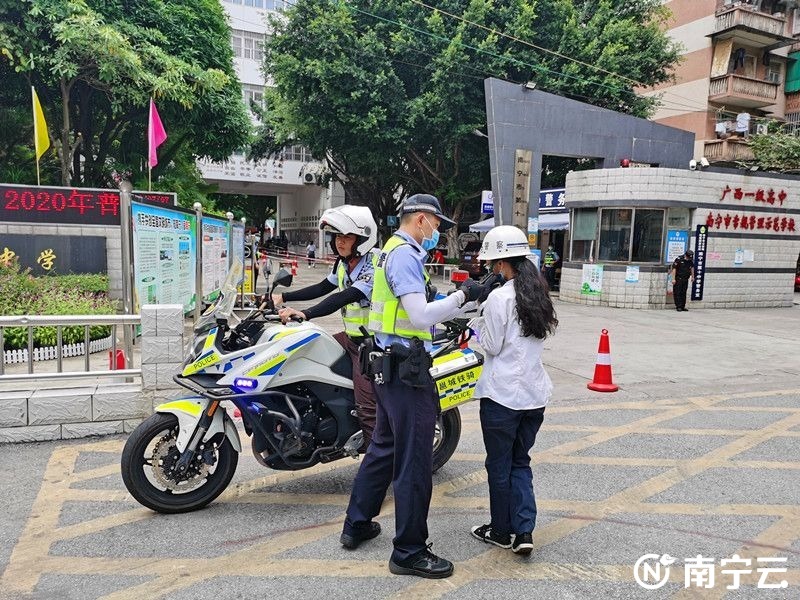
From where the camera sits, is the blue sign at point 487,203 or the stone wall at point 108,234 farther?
the blue sign at point 487,203

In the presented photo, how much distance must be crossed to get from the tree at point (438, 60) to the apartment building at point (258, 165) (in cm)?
1352

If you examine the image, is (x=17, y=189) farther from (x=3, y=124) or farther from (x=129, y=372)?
(x=3, y=124)

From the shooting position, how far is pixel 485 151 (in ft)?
73.6

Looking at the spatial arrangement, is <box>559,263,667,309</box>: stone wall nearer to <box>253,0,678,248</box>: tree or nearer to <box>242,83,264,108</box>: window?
<box>253,0,678,248</box>: tree

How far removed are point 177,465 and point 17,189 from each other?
9.52m

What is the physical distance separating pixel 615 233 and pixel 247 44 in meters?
30.0

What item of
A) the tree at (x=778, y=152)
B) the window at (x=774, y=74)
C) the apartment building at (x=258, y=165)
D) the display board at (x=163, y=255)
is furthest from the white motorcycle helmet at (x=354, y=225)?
the apartment building at (x=258, y=165)

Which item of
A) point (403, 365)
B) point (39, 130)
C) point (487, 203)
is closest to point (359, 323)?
point (403, 365)

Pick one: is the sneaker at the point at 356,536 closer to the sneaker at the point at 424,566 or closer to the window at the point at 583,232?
the sneaker at the point at 424,566

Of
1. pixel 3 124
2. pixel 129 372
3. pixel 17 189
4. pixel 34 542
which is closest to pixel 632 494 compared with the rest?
pixel 34 542

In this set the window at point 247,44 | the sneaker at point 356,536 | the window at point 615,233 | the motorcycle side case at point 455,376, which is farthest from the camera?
the window at point 247,44

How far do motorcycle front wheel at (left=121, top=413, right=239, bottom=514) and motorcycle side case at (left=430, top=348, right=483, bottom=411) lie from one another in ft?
4.08

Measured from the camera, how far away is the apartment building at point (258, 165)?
1446 inches

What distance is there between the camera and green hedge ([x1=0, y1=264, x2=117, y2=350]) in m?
7.17
